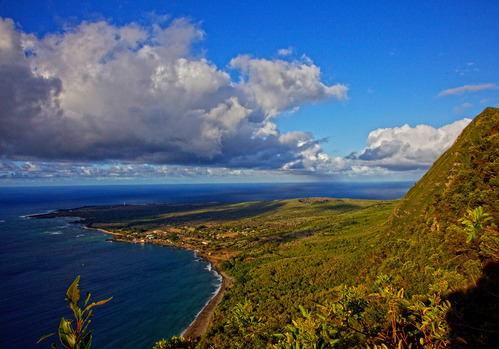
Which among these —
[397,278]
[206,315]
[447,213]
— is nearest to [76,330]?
[397,278]

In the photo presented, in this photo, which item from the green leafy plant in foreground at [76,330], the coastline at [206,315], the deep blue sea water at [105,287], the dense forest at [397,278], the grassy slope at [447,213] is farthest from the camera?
the deep blue sea water at [105,287]

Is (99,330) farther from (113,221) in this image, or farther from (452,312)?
(113,221)

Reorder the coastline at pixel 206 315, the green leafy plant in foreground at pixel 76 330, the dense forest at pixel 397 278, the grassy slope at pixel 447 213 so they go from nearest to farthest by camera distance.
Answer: the green leafy plant in foreground at pixel 76 330
the dense forest at pixel 397 278
the grassy slope at pixel 447 213
the coastline at pixel 206 315

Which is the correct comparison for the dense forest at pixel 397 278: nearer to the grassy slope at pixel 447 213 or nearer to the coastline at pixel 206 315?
the grassy slope at pixel 447 213

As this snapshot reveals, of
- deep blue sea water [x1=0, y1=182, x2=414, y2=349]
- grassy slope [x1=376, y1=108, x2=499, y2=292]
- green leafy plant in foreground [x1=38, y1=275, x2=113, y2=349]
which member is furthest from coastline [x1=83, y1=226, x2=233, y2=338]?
green leafy plant in foreground [x1=38, y1=275, x2=113, y2=349]

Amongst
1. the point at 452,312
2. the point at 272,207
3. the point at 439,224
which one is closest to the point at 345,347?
the point at 452,312

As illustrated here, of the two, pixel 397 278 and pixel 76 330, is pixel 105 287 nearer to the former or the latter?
pixel 397 278

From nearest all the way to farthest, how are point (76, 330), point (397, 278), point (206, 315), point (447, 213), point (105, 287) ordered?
1. point (76, 330)
2. point (397, 278)
3. point (447, 213)
4. point (206, 315)
5. point (105, 287)

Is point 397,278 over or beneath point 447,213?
beneath

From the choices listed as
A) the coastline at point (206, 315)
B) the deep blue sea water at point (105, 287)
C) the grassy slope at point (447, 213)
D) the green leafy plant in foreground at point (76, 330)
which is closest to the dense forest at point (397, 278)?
the grassy slope at point (447, 213)

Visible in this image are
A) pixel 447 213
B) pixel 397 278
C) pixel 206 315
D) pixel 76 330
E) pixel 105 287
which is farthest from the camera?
pixel 105 287
